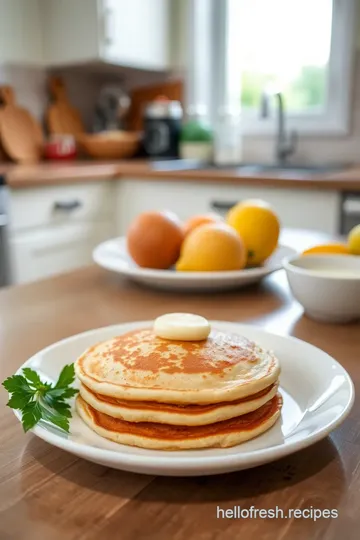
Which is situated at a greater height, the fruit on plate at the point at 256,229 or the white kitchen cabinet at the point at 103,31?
the white kitchen cabinet at the point at 103,31

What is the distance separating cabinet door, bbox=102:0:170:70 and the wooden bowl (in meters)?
0.38

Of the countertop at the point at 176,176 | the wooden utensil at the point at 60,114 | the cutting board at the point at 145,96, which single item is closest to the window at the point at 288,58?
the cutting board at the point at 145,96

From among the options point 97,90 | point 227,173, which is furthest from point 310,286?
point 97,90

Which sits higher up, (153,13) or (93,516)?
(153,13)

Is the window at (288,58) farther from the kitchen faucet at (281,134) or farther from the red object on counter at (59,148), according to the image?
the red object on counter at (59,148)

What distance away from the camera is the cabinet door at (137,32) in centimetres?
261

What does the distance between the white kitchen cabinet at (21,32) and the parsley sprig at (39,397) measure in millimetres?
2484

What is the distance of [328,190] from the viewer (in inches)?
75.6

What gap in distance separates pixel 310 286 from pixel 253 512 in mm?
404

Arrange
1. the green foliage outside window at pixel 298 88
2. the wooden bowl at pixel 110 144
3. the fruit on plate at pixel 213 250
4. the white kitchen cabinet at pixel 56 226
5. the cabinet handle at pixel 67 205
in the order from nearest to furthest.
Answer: the fruit on plate at pixel 213 250
the white kitchen cabinet at pixel 56 226
the cabinet handle at pixel 67 205
the green foliage outside window at pixel 298 88
the wooden bowl at pixel 110 144

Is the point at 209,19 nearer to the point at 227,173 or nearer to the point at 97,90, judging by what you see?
the point at 97,90

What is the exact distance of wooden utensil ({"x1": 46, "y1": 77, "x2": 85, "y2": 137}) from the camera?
2.97 m

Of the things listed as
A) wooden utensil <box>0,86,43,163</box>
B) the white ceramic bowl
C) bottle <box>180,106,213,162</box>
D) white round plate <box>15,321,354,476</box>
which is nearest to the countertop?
bottle <box>180,106,213,162</box>

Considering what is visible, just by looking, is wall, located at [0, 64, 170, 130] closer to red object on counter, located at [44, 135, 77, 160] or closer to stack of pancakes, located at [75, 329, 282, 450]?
red object on counter, located at [44, 135, 77, 160]
